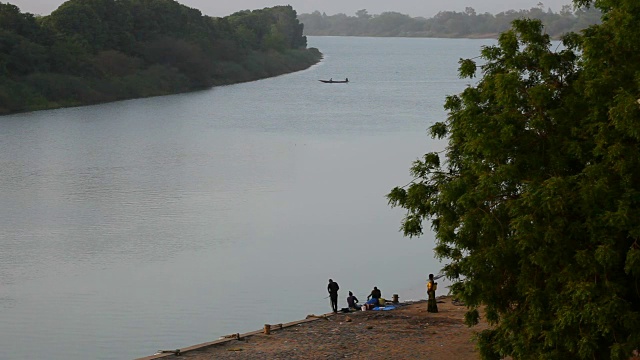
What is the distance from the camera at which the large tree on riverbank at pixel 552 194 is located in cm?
1409

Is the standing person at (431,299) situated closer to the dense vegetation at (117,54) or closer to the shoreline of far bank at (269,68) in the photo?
the dense vegetation at (117,54)

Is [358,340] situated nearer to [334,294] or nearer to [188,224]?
[334,294]

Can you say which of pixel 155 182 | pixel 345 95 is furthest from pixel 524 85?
pixel 345 95

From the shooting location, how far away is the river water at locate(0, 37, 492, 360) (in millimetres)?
25562

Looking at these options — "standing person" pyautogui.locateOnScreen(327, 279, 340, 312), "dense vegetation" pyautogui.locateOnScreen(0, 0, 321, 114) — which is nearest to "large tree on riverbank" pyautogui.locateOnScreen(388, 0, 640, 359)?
"standing person" pyautogui.locateOnScreen(327, 279, 340, 312)

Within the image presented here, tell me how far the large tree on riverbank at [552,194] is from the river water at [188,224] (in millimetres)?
9367

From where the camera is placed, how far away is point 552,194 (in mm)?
14156

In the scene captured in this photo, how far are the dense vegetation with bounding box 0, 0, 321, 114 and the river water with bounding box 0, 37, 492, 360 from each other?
584 cm

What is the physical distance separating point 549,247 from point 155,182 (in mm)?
31805

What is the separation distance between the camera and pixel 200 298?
88.8 feet

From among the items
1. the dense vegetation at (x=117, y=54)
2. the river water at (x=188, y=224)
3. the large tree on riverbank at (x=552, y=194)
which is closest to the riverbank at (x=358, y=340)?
the river water at (x=188, y=224)

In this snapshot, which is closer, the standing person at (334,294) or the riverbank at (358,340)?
the riverbank at (358,340)

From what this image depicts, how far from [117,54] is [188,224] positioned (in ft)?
185

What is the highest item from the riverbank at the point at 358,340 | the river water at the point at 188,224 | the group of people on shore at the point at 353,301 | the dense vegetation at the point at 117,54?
the dense vegetation at the point at 117,54
